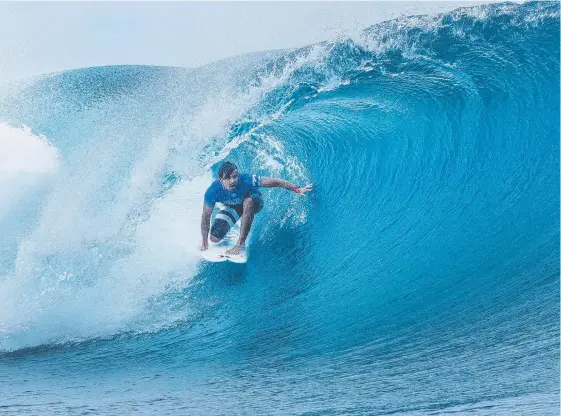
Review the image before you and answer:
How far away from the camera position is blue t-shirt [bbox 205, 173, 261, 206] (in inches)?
237

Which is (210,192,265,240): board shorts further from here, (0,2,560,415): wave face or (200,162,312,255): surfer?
(0,2,560,415): wave face

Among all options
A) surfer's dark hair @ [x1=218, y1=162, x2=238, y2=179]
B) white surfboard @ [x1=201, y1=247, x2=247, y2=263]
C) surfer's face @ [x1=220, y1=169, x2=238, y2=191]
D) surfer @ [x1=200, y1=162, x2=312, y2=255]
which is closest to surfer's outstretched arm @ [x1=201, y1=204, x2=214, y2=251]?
surfer @ [x1=200, y1=162, x2=312, y2=255]

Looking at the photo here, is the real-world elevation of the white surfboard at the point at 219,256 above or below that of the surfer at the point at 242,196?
below

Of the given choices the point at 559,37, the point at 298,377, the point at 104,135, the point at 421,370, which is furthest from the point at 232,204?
the point at 104,135

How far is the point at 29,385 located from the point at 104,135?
27.7ft

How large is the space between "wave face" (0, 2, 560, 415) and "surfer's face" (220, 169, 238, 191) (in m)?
0.90

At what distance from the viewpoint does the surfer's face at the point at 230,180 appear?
5.72 metres

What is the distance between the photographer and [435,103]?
303 inches

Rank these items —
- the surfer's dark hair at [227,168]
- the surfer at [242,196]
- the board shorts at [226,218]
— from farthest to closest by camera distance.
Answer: the board shorts at [226,218] < the surfer at [242,196] < the surfer's dark hair at [227,168]

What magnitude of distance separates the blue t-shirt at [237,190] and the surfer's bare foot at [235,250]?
49 centimetres

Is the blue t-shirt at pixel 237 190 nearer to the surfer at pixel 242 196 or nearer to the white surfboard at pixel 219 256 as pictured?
the surfer at pixel 242 196

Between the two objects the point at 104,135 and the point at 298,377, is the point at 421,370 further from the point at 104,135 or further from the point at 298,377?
the point at 104,135

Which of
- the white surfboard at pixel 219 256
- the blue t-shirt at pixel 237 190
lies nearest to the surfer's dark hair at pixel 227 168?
the blue t-shirt at pixel 237 190

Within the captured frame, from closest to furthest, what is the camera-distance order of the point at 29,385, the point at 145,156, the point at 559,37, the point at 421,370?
the point at 421,370
the point at 29,385
the point at 559,37
the point at 145,156
